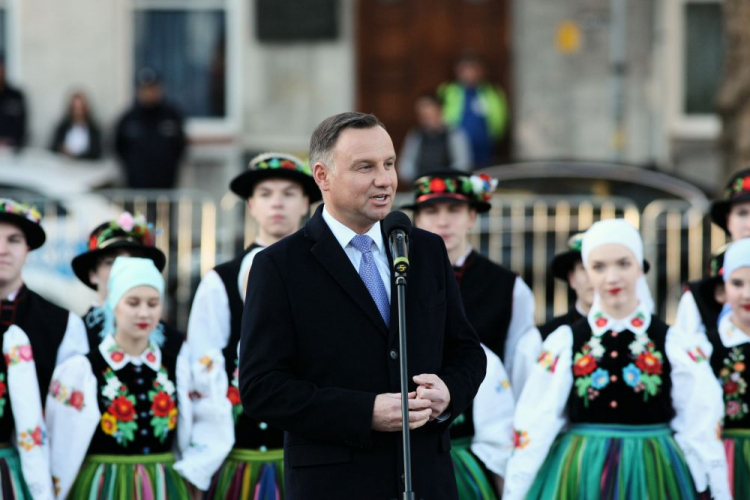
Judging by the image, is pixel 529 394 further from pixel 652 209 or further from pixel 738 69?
pixel 738 69

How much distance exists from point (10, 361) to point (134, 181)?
8.94 meters

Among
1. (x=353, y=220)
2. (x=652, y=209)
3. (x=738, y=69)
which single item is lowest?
(x=353, y=220)

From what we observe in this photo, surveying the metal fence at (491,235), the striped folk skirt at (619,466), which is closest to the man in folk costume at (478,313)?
the striped folk skirt at (619,466)

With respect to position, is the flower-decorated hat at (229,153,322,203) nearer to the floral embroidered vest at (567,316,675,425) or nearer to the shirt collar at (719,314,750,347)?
the floral embroidered vest at (567,316,675,425)

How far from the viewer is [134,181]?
15.4 metres

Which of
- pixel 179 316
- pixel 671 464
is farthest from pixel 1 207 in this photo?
pixel 179 316

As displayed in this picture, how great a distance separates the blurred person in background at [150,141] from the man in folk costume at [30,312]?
8.44 metres

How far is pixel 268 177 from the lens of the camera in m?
7.46

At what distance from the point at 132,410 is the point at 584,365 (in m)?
1.99

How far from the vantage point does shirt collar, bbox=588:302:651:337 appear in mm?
6578

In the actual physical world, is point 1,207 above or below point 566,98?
below

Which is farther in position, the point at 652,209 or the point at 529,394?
the point at 652,209

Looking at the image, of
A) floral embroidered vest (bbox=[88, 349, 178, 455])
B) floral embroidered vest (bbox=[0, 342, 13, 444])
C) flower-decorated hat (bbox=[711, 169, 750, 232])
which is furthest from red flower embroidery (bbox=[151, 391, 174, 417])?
flower-decorated hat (bbox=[711, 169, 750, 232])

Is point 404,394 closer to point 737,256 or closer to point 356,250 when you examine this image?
point 356,250
